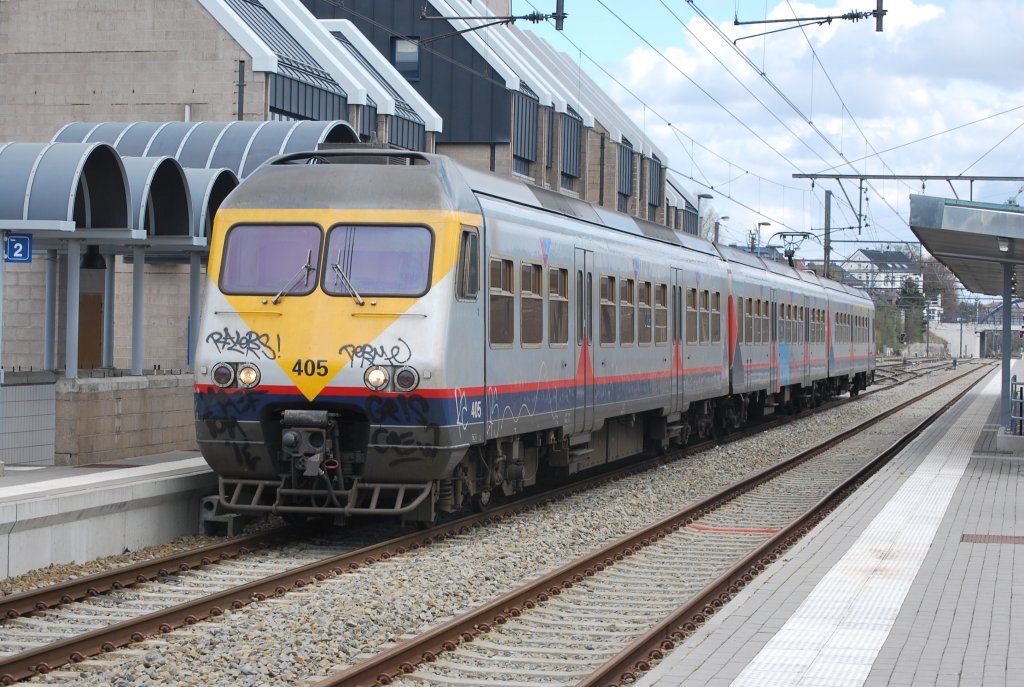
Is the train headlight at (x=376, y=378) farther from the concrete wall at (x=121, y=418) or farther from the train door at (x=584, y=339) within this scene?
the train door at (x=584, y=339)

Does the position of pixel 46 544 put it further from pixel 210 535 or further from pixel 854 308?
pixel 854 308

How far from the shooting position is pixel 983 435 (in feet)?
89.0

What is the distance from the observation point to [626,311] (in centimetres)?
1797

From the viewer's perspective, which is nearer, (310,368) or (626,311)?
(310,368)

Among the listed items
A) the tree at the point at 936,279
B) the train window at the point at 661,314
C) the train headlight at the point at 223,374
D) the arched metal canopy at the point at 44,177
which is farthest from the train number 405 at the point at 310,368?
the tree at the point at 936,279

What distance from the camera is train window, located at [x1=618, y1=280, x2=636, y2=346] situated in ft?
58.1

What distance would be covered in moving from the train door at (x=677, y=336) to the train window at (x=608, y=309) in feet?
10.9

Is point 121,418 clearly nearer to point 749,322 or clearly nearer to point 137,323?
point 137,323

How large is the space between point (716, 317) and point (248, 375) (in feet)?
42.0

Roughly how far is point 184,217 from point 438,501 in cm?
793

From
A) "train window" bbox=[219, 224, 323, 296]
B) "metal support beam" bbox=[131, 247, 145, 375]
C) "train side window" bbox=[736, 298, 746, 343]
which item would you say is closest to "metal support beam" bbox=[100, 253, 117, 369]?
"metal support beam" bbox=[131, 247, 145, 375]

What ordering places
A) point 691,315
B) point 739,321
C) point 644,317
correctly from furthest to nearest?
point 739,321
point 691,315
point 644,317

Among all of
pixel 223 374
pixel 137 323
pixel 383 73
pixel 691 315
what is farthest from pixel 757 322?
pixel 383 73

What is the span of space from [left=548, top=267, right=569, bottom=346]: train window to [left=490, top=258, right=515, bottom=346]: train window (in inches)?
47.5
